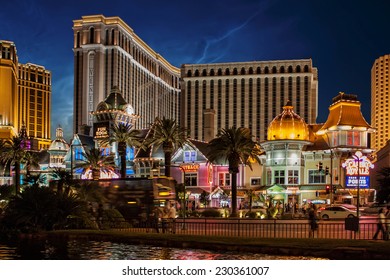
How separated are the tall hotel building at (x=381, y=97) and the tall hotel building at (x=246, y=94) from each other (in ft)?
80.6

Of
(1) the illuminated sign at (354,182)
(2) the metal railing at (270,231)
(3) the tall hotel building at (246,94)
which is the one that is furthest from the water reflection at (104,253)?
(3) the tall hotel building at (246,94)

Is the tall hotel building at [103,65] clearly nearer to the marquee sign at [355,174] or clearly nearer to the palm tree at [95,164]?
the palm tree at [95,164]

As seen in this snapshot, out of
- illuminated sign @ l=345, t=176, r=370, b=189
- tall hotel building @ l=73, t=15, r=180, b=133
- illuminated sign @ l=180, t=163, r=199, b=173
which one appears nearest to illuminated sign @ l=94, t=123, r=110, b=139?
illuminated sign @ l=180, t=163, r=199, b=173

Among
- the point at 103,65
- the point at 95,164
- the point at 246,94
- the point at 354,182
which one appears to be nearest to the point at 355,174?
the point at 354,182

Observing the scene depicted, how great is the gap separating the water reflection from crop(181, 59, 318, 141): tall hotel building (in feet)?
452

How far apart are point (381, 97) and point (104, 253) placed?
165 meters

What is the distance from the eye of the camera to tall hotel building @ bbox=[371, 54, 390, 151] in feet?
584

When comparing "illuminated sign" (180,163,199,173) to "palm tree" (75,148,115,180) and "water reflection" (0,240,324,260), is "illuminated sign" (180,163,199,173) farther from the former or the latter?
"water reflection" (0,240,324,260)

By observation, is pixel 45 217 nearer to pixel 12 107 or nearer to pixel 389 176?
pixel 389 176

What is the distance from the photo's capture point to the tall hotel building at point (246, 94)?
165 meters

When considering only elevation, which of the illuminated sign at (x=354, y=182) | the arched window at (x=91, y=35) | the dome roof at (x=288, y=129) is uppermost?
the arched window at (x=91, y=35)

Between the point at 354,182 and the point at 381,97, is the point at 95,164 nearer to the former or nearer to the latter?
the point at 354,182
